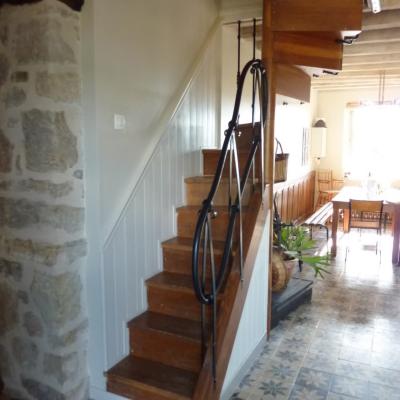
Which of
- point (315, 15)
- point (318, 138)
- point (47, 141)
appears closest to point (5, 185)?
point (47, 141)

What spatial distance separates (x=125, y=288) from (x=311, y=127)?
6717 millimetres

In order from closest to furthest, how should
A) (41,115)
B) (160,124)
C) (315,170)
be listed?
(41,115) → (160,124) → (315,170)

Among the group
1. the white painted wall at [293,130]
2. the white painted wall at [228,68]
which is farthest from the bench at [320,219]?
the white painted wall at [228,68]

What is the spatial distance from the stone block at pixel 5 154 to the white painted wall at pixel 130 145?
0.42m

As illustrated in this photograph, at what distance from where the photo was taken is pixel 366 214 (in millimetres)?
5621

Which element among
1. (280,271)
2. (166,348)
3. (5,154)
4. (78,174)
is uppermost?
(5,154)

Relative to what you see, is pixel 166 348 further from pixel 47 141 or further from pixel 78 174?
pixel 47 141

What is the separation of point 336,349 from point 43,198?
2.30m

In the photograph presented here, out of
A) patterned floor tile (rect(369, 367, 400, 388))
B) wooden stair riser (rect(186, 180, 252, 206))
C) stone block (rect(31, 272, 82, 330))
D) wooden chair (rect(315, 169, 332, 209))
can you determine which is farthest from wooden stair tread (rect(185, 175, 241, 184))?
wooden chair (rect(315, 169, 332, 209))

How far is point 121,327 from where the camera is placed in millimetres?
2455

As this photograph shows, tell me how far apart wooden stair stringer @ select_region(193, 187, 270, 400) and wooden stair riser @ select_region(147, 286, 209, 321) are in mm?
295

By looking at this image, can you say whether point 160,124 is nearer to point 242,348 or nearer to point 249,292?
point 249,292

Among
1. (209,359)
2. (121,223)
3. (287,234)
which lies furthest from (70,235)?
(287,234)

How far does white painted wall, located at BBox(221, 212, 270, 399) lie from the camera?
243 cm
